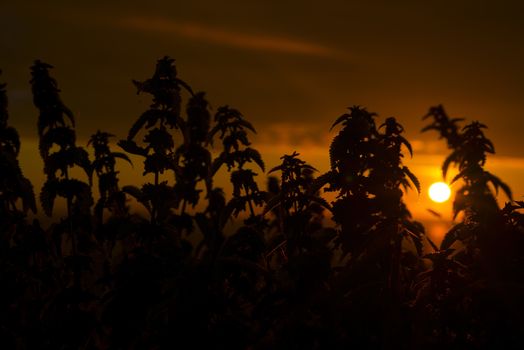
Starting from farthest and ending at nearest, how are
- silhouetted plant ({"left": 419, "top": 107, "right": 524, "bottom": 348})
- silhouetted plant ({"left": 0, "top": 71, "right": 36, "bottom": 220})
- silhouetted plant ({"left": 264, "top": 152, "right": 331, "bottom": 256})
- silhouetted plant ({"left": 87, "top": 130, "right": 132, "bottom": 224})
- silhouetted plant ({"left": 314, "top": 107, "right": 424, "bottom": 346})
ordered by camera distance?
1. silhouetted plant ({"left": 87, "top": 130, "right": 132, "bottom": 224})
2. silhouetted plant ({"left": 0, "top": 71, "right": 36, "bottom": 220})
3. silhouetted plant ({"left": 264, "top": 152, "right": 331, "bottom": 256})
4. silhouetted plant ({"left": 314, "top": 107, "right": 424, "bottom": 346})
5. silhouetted plant ({"left": 419, "top": 107, "right": 524, "bottom": 348})

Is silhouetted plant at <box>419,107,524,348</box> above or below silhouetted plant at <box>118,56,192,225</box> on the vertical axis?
below

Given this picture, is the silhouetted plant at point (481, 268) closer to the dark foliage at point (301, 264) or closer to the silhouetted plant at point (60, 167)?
the dark foliage at point (301, 264)

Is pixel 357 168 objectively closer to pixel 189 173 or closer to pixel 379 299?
pixel 379 299

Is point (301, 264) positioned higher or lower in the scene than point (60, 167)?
lower

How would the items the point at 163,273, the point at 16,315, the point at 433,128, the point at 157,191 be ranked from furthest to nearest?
the point at 433,128 < the point at 16,315 < the point at 157,191 < the point at 163,273

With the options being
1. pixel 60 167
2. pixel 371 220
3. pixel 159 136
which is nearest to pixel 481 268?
pixel 371 220

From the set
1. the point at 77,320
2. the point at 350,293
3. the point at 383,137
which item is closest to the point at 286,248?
the point at 350,293

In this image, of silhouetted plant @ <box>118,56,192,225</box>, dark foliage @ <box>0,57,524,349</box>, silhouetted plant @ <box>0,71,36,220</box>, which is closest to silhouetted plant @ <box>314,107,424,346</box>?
dark foliage @ <box>0,57,524,349</box>

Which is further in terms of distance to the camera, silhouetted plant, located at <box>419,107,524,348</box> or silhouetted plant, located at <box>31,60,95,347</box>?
silhouetted plant, located at <box>31,60,95,347</box>

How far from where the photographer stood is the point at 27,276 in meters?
10.8

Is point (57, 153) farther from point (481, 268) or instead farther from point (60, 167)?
point (481, 268)

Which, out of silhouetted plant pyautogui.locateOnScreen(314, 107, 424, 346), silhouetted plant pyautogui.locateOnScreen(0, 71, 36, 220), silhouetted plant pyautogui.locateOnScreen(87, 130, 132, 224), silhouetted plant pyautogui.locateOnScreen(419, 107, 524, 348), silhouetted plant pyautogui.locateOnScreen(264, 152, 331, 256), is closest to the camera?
silhouetted plant pyautogui.locateOnScreen(419, 107, 524, 348)

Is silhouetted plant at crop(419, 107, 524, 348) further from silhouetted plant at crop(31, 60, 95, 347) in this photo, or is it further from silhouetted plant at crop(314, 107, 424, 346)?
silhouetted plant at crop(31, 60, 95, 347)

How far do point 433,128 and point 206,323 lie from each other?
10.0m
